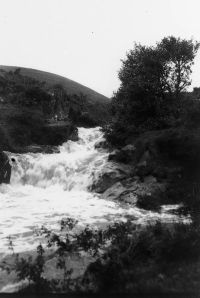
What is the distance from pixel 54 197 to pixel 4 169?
348 cm

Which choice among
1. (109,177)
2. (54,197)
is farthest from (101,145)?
(54,197)

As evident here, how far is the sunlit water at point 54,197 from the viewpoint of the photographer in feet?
39.8

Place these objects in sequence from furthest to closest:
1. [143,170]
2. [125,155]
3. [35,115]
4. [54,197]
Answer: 1. [35,115]
2. [125,155]
3. [143,170]
4. [54,197]

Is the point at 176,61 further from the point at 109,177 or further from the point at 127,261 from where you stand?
the point at 127,261

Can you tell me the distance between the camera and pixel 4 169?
60.6ft

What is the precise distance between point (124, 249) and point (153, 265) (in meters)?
0.84

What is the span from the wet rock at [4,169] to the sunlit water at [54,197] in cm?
41

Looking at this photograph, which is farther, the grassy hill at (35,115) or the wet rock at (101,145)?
the grassy hill at (35,115)

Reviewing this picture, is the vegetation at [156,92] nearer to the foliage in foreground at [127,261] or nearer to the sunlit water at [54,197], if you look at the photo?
the sunlit water at [54,197]

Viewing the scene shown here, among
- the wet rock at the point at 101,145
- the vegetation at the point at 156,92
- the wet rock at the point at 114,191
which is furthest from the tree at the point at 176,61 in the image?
the wet rock at the point at 114,191

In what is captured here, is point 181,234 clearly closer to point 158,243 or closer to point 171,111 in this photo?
point 158,243

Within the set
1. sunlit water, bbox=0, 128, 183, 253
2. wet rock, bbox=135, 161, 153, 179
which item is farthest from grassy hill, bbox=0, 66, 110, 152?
wet rock, bbox=135, 161, 153, 179

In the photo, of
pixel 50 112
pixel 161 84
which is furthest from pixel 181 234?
pixel 50 112

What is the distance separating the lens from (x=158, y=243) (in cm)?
932
